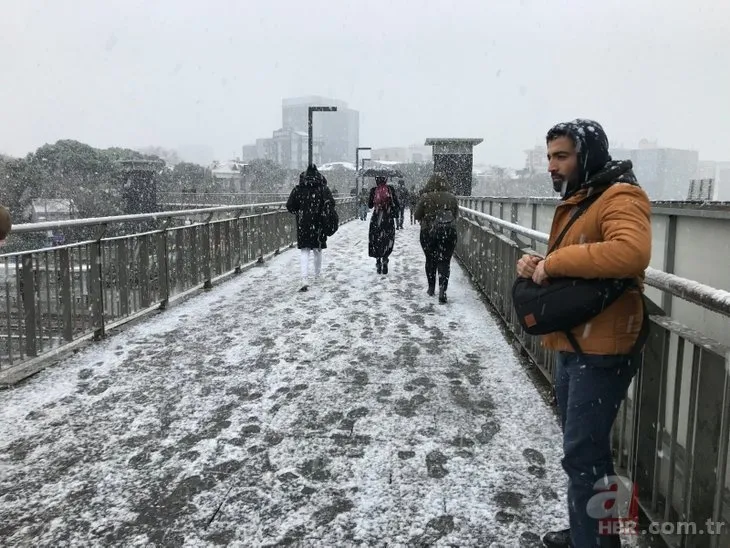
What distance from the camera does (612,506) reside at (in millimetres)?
2510

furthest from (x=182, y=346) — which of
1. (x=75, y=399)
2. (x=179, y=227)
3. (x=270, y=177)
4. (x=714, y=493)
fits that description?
(x=270, y=177)

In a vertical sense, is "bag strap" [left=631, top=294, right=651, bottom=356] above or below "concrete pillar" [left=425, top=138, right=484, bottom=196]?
below

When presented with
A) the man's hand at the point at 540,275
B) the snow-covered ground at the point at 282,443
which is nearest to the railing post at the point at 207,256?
the snow-covered ground at the point at 282,443

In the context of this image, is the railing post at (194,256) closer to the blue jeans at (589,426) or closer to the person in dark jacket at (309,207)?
the person in dark jacket at (309,207)

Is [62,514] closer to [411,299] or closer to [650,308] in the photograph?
[650,308]

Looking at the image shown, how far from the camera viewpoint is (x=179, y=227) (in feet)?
26.9

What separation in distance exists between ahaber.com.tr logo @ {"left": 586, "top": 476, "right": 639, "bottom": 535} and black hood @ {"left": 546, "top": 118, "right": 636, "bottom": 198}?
1.18m

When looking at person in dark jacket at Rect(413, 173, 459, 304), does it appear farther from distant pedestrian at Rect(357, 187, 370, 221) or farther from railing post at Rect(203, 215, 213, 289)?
distant pedestrian at Rect(357, 187, 370, 221)

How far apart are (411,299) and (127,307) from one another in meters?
3.92

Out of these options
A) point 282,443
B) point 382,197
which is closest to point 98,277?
point 282,443

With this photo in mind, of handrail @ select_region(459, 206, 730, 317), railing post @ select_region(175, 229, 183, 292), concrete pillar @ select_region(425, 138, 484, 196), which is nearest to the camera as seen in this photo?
handrail @ select_region(459, 206, 730, 317)

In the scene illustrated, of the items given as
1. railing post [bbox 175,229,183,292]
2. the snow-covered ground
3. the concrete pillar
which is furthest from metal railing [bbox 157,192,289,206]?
the snow-covered ground

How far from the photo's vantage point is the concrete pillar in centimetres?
2436

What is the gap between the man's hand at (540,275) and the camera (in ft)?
7.62
